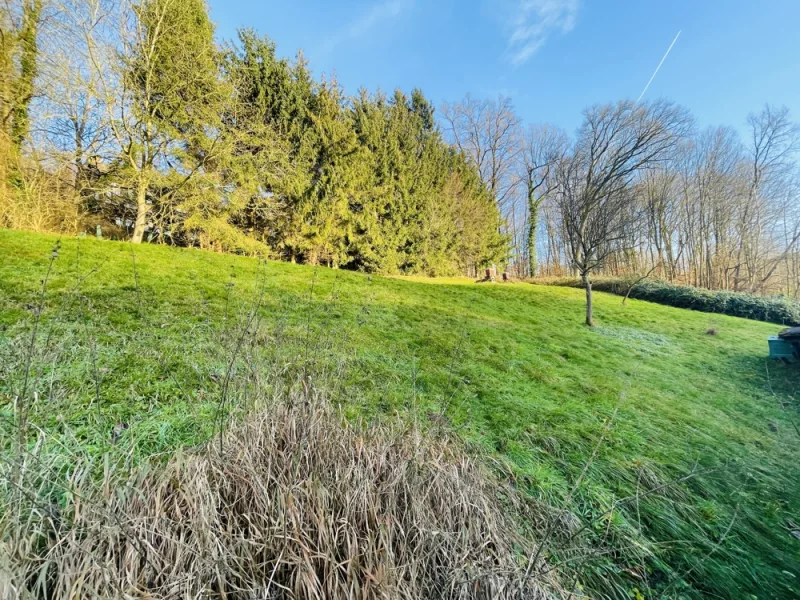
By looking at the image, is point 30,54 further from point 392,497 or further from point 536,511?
point 536,511

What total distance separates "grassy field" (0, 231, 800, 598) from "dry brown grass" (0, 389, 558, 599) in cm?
42

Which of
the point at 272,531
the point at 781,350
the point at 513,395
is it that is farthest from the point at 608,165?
the point at 272,531

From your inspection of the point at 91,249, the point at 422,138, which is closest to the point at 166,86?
the point at 91,249

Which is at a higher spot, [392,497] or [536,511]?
[392,497]

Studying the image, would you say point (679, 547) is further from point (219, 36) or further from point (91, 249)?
point (219, 36)

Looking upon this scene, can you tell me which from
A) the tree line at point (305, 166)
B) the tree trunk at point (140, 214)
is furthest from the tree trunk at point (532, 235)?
the tree trunk at point (140, 214)

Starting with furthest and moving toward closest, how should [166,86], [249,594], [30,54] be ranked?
1. [166,86]
2. [30,54]
3. [249,594]

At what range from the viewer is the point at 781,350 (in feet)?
18.9

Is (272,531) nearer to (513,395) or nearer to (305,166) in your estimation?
(513,395)

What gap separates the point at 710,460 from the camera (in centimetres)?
270

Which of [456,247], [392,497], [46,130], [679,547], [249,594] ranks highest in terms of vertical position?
[46,130]

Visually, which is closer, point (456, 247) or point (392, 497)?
point (392, 497)

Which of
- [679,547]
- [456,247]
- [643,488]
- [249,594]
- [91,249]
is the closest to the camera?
[249,594]

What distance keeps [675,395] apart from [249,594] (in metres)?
5.21
